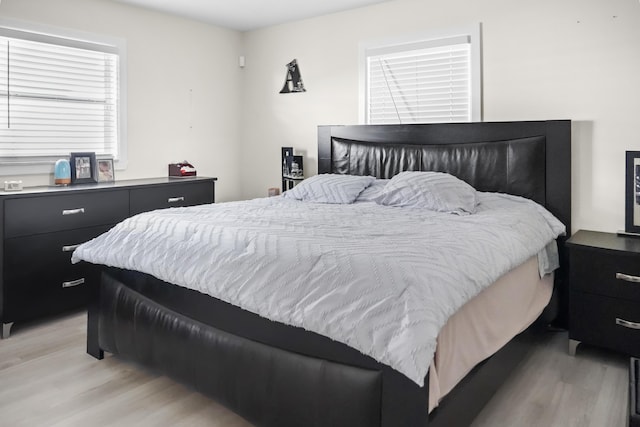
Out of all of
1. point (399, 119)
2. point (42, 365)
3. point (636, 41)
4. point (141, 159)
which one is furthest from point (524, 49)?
point (42, 365)

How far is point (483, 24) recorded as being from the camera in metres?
3.49

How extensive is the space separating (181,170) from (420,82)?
86.0 inches

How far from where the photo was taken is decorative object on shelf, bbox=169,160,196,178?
4324 millimetres

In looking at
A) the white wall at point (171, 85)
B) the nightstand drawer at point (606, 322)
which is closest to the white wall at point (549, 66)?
the nightstand drawer at point (606, 322)

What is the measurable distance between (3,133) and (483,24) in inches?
137

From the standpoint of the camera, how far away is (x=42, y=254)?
3.15m

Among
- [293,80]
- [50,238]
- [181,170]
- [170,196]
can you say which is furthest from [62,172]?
[293,80]

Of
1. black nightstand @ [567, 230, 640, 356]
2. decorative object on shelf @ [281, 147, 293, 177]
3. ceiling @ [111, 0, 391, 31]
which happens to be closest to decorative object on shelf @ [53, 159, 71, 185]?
ceiling @ [111, 0, 391, 31]

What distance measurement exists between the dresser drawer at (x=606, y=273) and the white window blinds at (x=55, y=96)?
3.52 m

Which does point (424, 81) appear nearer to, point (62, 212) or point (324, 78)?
point (324, 78)

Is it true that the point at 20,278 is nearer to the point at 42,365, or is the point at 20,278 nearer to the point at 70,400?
the point at 42,365

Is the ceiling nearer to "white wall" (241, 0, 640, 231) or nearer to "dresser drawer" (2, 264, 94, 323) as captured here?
"white wall" (241, 0, 640, 231)

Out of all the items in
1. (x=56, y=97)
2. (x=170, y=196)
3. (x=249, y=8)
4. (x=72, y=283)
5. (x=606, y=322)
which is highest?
(x=249, y=8)

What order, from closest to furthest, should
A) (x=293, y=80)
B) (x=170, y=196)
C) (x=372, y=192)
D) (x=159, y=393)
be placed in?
(x=159, y=393)
(x=372, y=192)
(x=170, y=196)
(x=293, y=80)
